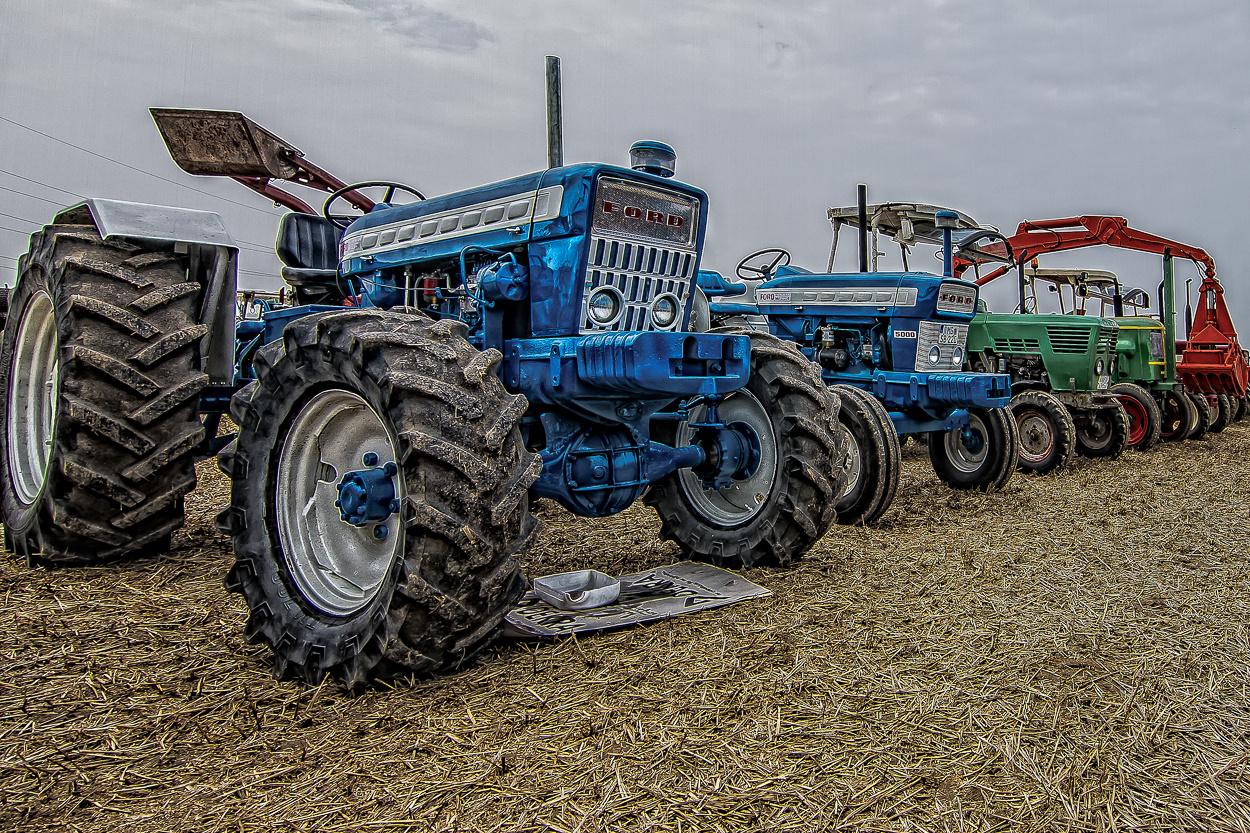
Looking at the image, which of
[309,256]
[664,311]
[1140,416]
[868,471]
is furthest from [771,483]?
[1140,416]

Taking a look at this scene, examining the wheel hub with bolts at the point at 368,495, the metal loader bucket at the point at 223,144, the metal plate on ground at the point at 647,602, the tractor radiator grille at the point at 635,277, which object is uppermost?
the metal loader bucket at the point at 223,144

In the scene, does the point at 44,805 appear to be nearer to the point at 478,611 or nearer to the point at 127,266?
the point at 478,611

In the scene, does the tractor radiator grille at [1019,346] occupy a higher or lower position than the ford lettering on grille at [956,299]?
lower

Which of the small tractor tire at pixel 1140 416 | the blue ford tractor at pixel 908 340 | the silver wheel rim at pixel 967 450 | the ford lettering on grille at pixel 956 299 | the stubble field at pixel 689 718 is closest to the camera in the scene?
the stubble field at pixel 689 718

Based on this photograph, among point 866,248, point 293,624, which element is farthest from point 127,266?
point 866,248

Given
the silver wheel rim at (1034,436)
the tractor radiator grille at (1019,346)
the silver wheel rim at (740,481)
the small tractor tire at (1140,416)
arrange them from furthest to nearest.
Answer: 1. the small tractor tire at (1140,416)
2. the tractor radiator grille at (1019,346)
3. the silver wheel rim at (1034,436)
4. the silver wheel rim at (740,481)

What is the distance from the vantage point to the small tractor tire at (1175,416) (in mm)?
11078

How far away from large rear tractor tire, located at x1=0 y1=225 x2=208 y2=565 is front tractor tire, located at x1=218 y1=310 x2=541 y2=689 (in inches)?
39.9

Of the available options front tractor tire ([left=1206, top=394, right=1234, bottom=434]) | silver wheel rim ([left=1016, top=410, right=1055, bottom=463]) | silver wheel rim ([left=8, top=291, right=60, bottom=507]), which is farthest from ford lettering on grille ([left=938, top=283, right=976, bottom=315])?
front tractor tire ([left=1206, top=394, right=1234, bottom=434])

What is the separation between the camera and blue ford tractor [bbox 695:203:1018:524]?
651 cm

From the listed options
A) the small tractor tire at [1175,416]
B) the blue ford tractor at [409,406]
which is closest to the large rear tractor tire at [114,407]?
the blue ford tractor at [409,406]

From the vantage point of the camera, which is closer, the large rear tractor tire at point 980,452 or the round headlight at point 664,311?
the round headlight at point 664,311

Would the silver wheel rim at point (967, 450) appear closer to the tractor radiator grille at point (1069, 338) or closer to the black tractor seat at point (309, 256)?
the tractor radiator grille at point (1069, 338)

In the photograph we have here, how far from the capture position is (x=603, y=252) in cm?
334
